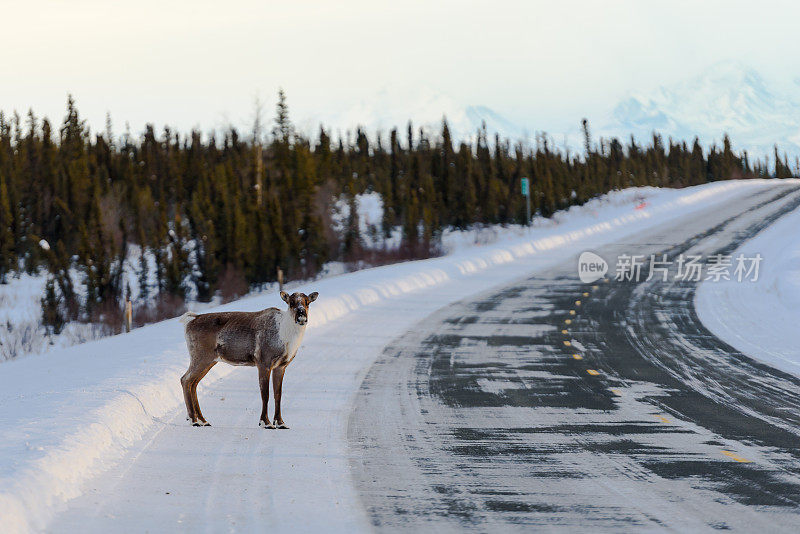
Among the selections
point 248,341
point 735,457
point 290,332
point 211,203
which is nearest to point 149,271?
point 211,203

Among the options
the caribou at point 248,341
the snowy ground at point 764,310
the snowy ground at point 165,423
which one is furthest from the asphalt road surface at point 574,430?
the caribou at point 248,341

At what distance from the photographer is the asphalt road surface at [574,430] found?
620cm

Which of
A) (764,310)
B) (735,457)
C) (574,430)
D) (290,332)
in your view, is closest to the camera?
(735,457)

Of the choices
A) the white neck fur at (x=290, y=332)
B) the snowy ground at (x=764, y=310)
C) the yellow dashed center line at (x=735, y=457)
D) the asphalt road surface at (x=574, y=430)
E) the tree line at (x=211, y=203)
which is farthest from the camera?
the tree line at (x=211, y=203)

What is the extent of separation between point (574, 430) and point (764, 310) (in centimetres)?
1213

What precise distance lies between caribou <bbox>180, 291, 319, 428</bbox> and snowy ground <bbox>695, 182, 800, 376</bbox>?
26.2ft

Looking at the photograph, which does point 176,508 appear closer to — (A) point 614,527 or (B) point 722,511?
(A) point 614,527

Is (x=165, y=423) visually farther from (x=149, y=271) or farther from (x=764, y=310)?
(x=149, y=271)

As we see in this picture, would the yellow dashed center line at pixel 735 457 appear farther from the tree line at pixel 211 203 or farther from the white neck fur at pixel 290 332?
the tree line at pixel 211 203

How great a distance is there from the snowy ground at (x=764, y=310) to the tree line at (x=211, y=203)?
1945 centimetres

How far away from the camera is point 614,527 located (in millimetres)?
5766

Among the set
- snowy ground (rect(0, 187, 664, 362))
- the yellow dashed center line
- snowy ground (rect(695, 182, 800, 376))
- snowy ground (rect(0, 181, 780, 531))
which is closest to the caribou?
snowy ground (rect(0, 181, 780, 531))

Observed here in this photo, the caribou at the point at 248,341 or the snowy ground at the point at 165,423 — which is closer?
the snowy ground at the point at 165,423

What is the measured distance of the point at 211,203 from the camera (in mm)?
47406
